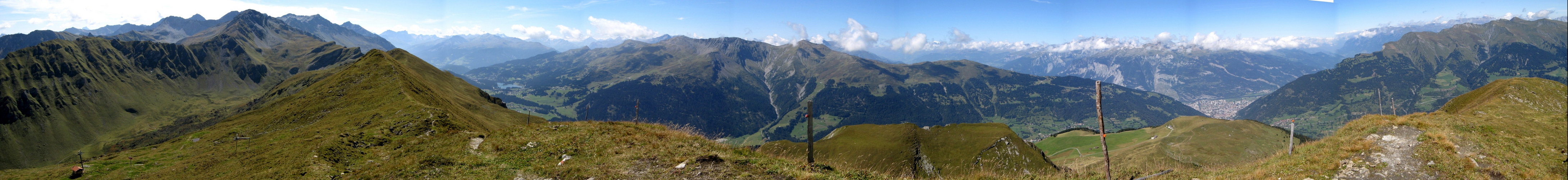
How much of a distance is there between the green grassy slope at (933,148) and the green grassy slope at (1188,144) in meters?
22.8

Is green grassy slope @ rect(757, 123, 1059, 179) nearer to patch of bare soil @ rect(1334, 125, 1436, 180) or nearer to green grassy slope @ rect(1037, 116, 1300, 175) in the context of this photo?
green grassy slope @ rect(1037, 116, 1300, 175)

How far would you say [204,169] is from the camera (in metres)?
25.8

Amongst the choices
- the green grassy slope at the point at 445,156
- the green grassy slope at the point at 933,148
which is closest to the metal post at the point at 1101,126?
the green grassy slope at the point at 445,156

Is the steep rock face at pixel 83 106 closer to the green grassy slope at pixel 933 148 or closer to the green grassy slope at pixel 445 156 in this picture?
the green grassy slope at pixel 445 156

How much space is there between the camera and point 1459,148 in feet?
60.1

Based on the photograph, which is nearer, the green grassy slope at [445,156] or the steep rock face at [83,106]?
the green grassy slope at [445,156]

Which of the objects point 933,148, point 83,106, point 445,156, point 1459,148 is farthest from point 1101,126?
point 83,106

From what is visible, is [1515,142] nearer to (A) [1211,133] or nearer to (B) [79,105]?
(A) [1211,133]

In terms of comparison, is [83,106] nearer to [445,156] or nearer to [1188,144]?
[445,156]

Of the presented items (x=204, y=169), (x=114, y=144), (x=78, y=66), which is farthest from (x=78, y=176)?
(x=78, y=66)

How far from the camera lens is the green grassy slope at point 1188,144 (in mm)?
110562

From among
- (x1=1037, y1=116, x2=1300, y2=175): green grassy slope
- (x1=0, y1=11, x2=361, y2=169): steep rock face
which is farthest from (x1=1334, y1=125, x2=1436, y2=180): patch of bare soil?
(x1=0, y1=11, x2=361, y2=169): steep rock face

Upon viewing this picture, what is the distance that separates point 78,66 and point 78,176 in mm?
251490

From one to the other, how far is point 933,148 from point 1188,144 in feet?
288
